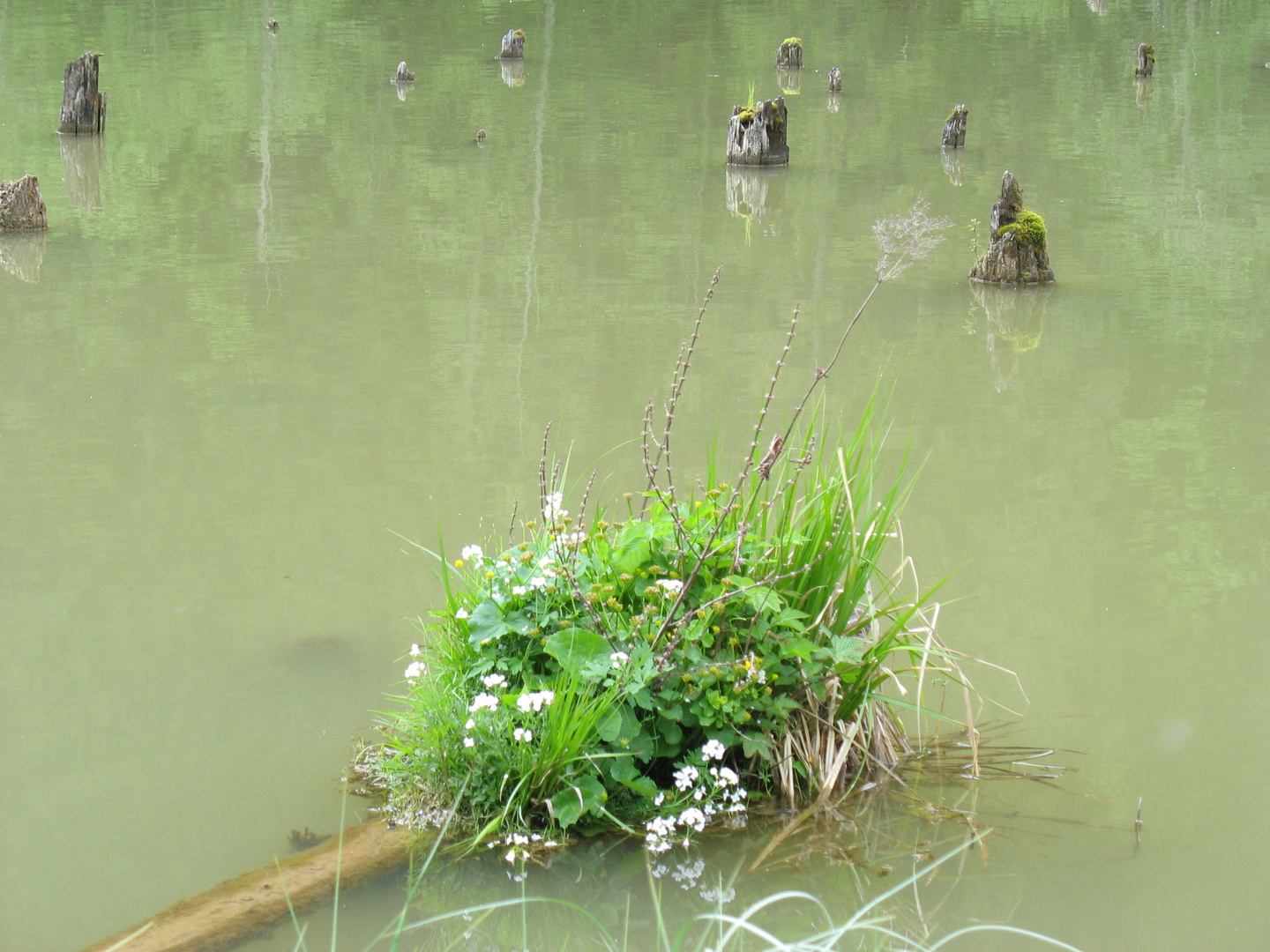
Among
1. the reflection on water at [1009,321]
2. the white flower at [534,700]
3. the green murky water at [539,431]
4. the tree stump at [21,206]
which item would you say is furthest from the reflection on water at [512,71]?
the white flower at [534,700]

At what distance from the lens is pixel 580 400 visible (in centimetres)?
689

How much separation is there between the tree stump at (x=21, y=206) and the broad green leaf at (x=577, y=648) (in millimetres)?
8368

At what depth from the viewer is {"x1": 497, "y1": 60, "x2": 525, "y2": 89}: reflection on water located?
758 inches

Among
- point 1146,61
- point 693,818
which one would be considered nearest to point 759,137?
point 1146,61

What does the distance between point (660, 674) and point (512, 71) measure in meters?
18.2

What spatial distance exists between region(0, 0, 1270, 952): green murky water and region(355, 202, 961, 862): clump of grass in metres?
0.20

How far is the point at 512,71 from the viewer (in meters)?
20.2

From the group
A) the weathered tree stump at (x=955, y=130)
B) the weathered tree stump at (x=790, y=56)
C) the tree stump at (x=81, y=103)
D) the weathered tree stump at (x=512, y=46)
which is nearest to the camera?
the weathered tree stump at (x=955, y=130)

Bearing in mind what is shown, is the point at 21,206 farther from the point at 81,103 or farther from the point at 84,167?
the point at 81,103

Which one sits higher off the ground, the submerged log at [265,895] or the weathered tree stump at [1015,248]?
the weathered tree stump at [1015,248]

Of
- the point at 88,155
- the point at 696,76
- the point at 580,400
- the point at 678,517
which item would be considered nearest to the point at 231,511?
the point at 580,400

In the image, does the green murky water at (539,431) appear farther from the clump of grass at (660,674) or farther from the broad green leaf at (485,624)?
the broad green leaf at (485,624)

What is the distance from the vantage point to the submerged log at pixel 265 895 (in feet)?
9.78

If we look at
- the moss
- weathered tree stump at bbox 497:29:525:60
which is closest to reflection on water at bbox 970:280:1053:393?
the moss
